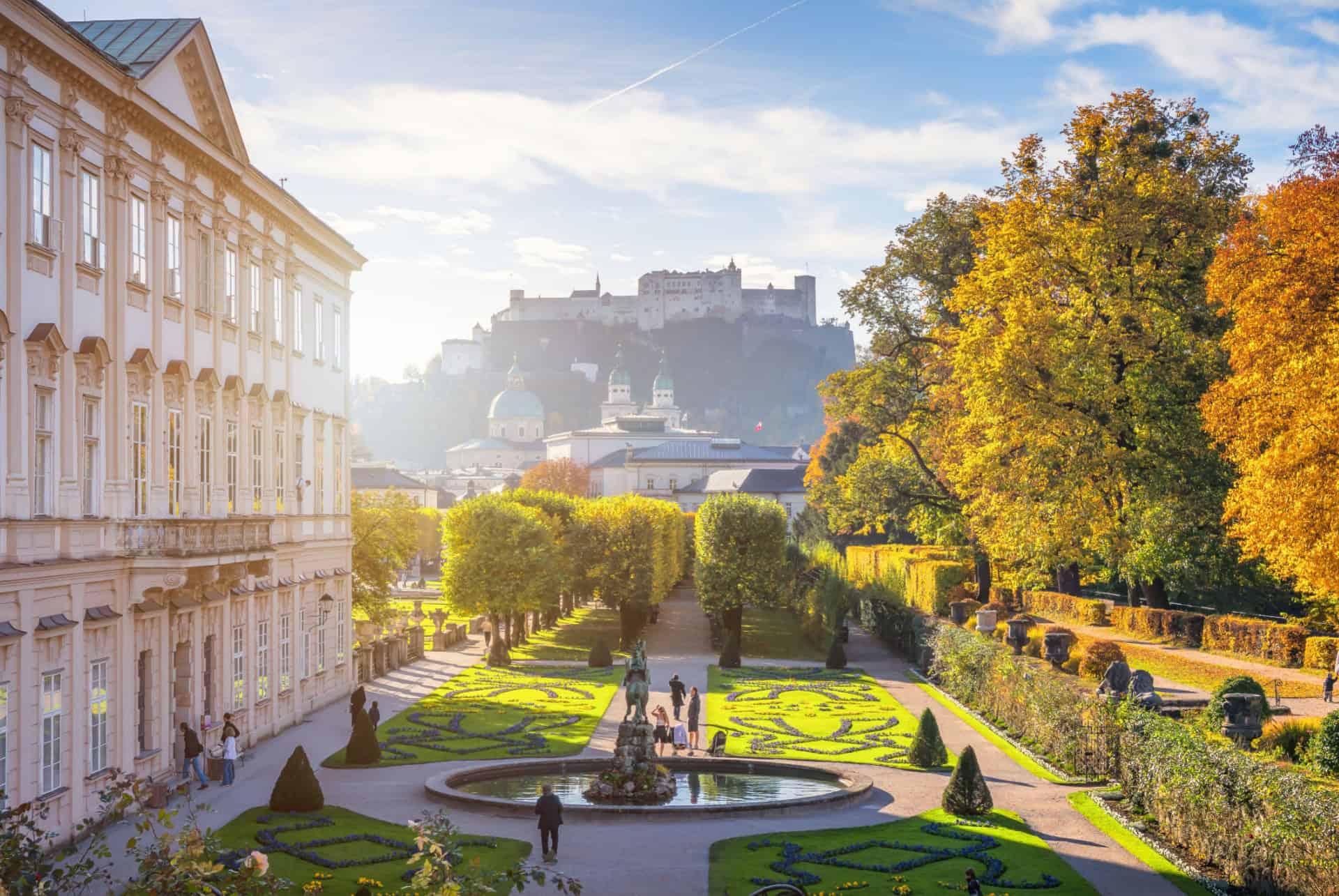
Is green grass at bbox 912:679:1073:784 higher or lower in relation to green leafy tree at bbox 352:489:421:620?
lower

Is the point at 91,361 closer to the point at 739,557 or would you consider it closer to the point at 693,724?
the point at 693,724

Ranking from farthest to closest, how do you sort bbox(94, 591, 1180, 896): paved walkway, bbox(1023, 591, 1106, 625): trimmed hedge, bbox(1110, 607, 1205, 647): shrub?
bbox(1023, 591, 1106, 625): trimmed hedge
bbox(1110, 607, 1205, 647): shrub
bbox(94, 591, 1180, 896): paved walkway

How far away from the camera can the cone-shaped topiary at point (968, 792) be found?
25.8 metres

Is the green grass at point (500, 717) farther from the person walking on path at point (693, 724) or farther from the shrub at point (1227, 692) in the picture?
the shrub at point (1227, 692)

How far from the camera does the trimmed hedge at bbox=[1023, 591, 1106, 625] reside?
165ft

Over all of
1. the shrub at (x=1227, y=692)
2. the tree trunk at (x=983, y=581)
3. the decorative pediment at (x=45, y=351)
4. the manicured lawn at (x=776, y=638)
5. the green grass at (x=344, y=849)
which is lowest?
the manicured lawn at (x=776, y=638)

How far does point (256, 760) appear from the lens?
1284 inches

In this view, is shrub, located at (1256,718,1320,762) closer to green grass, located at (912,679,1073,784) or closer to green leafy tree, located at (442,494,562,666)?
green grass, located at (912,679,1073,784)

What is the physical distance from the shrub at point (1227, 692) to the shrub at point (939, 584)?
28817 millimetres

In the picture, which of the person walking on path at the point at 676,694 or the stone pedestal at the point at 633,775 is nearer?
the stone pedestal at the point at 633,775

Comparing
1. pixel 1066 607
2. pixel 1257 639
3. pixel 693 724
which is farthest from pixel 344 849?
pixel 1066 607

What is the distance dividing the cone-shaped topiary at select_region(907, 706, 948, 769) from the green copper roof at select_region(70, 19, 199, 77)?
70.8 ft

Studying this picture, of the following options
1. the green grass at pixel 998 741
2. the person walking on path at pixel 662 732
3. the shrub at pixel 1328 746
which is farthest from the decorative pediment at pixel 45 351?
the shrub at pixel 1328 746

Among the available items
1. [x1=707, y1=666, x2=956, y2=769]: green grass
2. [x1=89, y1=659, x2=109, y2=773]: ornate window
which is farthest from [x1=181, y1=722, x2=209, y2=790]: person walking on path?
[x1=707, y1=666, x2=956, y2=769]: green grass
